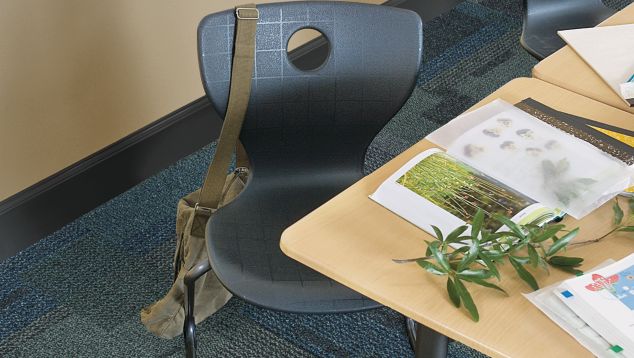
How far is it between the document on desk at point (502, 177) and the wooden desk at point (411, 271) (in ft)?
0.11

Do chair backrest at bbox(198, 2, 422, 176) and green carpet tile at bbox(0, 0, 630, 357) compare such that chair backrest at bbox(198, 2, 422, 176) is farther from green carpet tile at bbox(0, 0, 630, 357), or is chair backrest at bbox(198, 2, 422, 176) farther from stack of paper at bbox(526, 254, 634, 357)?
stack of paper at bbox(526, 254, 634, 357)

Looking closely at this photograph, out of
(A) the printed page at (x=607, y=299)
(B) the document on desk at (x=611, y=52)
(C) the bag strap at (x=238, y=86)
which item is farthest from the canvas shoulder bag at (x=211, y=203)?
(A) the printed page at (x=607, y=299)

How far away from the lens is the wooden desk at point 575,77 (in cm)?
190

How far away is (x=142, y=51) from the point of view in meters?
2.71

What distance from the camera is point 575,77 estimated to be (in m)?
1.96

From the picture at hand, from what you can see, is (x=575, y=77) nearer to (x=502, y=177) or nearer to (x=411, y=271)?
(x=502, y=177)

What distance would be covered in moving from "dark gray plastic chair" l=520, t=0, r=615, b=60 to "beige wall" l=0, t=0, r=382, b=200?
91 cm

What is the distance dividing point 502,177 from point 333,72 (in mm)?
549

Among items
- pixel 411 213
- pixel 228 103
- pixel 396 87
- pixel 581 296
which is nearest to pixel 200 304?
pixel 228 103

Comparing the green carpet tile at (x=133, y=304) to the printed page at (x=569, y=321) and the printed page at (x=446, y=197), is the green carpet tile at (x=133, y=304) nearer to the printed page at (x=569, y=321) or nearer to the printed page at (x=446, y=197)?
the printed page at (x=446, y=197)

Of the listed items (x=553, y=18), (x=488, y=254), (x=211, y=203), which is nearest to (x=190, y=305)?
(x=211, y=203)

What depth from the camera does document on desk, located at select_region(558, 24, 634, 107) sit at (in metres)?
1.93

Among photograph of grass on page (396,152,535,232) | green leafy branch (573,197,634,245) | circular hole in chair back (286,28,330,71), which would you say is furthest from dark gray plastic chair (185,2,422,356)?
circular hole in chair back (286,28,330,71)

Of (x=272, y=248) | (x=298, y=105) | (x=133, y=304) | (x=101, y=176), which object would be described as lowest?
(x=133, y=304)
